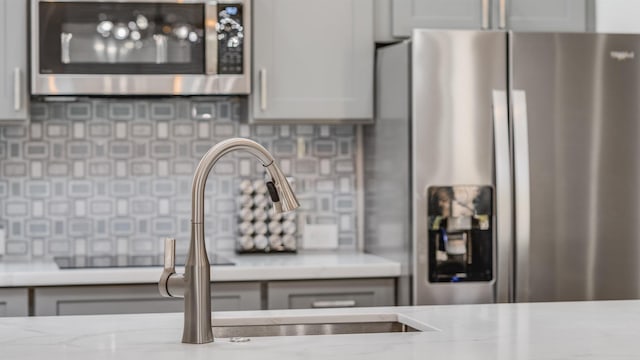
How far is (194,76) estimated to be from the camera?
3.51 metres

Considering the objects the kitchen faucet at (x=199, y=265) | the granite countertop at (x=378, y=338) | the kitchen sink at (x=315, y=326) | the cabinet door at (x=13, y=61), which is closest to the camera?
the granite countertop at (x=378, y=338)

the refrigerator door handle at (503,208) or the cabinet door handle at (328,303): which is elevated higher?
the refrigerator door handle at (503,208)

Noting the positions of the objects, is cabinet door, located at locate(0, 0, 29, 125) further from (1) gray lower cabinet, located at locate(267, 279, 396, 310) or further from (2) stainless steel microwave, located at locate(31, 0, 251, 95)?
(1) gray lower cabinet, located at locate(267, 279, 396, 310)

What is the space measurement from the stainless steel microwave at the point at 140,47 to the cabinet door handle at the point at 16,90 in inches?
2.2

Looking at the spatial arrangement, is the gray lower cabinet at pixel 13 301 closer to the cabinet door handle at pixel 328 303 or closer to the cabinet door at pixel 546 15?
the cabinet door handle at pixel 328 303

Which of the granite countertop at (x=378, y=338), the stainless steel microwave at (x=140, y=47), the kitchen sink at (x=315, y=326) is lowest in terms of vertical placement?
the kitchen sink at (x=315, y=326)

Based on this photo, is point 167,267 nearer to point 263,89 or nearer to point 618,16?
point 263,89

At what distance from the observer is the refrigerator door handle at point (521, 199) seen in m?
3.29

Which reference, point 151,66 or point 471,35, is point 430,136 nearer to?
point 471,35

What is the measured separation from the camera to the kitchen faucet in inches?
70.1

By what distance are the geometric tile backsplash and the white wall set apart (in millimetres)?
1204

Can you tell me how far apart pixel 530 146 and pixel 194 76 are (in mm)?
1248

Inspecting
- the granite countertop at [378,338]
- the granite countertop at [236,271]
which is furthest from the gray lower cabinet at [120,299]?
the granite countertop at [378,338]

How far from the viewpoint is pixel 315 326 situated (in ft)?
7.12
